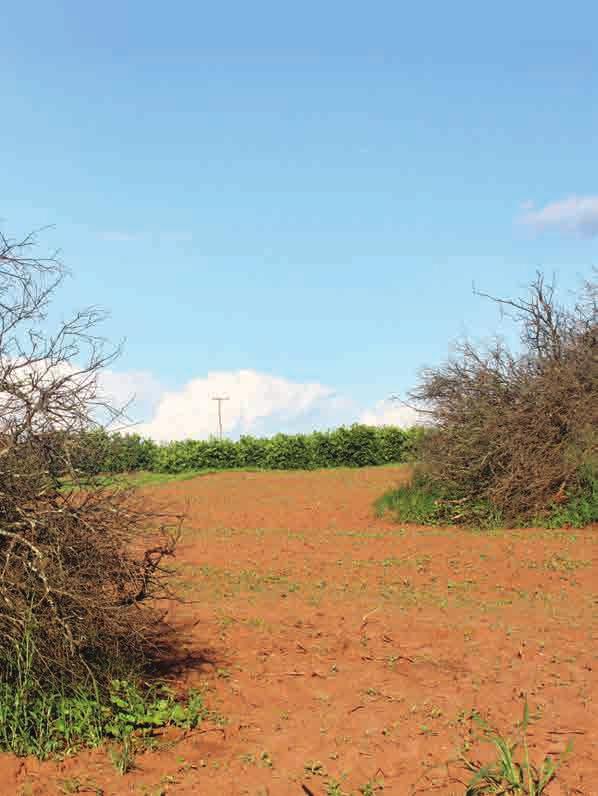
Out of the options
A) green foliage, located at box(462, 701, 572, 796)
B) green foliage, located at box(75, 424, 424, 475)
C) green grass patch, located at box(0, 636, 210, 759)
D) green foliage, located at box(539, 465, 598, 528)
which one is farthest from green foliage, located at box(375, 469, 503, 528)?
green foliage, located at box(75, 424, 424, 475)

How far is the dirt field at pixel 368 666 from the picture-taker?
5531mm

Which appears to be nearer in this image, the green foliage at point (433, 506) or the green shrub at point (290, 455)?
the green foliage at point (433, 506)

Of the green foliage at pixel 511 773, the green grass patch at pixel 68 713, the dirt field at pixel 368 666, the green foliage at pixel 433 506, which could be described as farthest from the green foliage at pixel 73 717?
the green foliage at pixel 433 506

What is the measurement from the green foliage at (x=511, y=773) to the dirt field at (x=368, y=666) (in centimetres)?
10

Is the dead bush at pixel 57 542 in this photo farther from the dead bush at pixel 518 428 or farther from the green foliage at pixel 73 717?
the dead bush at pixel 518 428

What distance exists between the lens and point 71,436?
5.97 m

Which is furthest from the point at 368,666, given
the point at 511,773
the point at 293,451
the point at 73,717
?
the point at 293,451

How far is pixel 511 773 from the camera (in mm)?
5121

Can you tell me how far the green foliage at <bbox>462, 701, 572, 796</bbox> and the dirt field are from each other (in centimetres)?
10

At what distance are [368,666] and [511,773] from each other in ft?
7.51

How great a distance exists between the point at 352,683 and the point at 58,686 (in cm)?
238

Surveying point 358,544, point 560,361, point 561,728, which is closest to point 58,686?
point 561,728

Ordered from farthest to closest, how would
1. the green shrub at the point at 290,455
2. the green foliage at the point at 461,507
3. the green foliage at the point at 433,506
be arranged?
1. the green shrub at the point at 290,455
2. the green foliage at the point at 433,506
3. the green foliage at the point at 461,507

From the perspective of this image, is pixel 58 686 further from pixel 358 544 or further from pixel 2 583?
pixel 358 544
